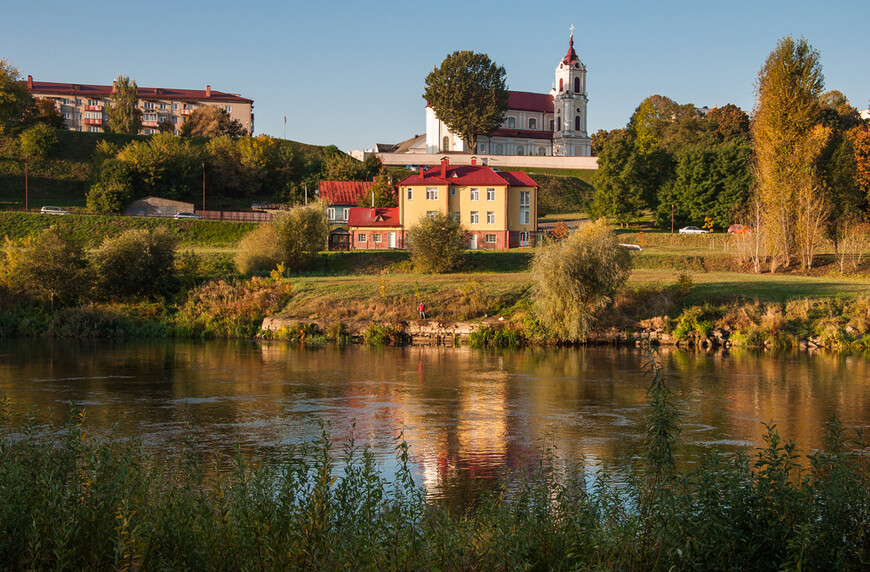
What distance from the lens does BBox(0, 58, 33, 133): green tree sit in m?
84.5

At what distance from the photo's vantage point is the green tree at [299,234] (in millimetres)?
49656

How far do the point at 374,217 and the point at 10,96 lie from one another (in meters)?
48.2

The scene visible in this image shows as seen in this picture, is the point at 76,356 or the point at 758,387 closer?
the point at 758,387

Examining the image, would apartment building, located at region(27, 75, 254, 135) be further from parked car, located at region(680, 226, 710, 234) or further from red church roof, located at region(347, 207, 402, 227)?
parked car, located at region(680, 226, 710, 234)

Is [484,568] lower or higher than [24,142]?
lower

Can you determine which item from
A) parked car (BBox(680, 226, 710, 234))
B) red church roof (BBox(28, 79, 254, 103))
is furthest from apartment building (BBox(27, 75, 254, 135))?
parked car (BBox(680, 226, 710, 234))

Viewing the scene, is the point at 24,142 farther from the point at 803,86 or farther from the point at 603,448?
the point at 603,448

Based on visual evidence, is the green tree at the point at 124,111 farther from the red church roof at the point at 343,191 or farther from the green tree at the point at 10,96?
the red church roof at the point at 343,191

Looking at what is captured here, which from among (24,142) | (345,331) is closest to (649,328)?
(345,331)

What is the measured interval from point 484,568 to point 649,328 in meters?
29.5

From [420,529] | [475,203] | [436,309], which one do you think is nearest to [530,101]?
[475,203]

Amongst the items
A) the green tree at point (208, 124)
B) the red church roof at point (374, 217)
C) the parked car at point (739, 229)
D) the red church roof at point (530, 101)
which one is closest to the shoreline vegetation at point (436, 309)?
the parked car at point (739, 229)

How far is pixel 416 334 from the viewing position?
36.9m

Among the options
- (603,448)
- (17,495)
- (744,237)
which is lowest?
(603,448)
